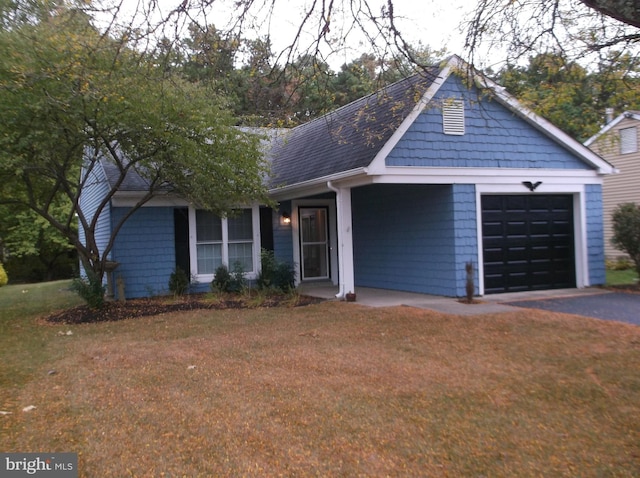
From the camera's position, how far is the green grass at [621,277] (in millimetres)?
12625

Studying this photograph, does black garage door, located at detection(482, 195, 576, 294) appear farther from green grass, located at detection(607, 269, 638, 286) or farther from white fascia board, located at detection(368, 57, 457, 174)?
white fascia board, located at detection(368, 57, 457, 174)

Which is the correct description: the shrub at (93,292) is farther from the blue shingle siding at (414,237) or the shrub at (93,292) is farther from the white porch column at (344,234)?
the blue shingle siding at (414,237)

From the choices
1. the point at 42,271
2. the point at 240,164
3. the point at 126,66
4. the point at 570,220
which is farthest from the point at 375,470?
the point at 42,271

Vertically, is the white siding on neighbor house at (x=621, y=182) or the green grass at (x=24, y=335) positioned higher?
the white siding on neighbor house at (x=621, y=182)

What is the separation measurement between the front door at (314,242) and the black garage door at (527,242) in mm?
4928

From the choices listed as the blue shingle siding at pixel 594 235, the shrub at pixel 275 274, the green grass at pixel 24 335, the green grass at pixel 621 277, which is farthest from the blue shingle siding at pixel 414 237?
the green grass at pixel 24 335

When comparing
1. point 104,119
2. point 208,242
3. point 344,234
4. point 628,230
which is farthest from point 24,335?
point 628,230

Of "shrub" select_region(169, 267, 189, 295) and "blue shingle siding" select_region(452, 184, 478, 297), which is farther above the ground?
"blue shingle siding" select_region(452, 184, 478, 297)

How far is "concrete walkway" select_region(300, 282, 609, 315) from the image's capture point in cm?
944

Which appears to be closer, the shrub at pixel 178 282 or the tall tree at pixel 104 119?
the tall tree at pixel 104 119

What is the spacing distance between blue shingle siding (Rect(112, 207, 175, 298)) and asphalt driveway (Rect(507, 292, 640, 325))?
795cm

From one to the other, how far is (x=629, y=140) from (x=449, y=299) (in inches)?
459

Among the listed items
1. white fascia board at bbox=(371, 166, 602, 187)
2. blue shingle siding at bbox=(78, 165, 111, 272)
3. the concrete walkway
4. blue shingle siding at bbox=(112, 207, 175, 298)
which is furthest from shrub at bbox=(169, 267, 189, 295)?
white fascia board at bbox=(371, 166, 602, 187)

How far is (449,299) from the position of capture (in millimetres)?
10750
